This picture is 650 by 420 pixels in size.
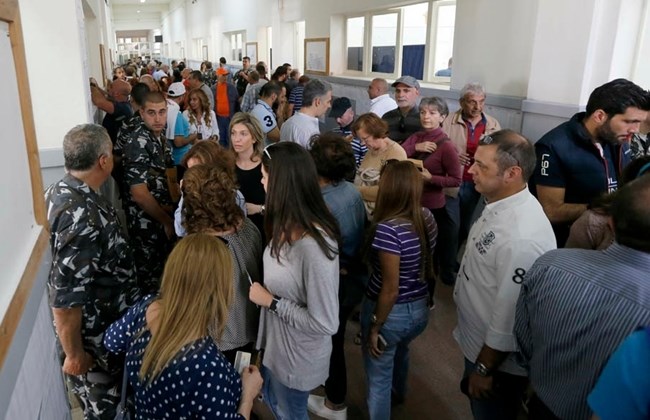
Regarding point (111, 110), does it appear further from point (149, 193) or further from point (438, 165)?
point (438, 165)

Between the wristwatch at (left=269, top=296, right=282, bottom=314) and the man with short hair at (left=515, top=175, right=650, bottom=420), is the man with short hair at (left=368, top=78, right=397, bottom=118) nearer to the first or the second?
the wristwatch at (left=269, top=296, right=282, bottom=314)

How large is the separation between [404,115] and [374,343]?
2571 millimetres

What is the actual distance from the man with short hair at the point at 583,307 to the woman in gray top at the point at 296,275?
69 cm

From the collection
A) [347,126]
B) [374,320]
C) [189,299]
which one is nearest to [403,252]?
[374,320]

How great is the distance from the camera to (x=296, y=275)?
1.73 m

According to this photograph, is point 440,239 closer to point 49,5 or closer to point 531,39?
point 531,39

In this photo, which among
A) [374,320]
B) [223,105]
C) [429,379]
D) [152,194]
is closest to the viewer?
[374,320]

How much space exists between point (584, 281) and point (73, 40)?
336 cm

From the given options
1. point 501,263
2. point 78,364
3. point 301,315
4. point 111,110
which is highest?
point 111,110

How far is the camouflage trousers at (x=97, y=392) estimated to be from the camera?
2.01m

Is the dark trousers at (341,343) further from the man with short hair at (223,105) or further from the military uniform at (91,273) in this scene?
the man with short hair at (223,105)

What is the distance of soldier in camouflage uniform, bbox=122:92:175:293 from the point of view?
2857 millimetres

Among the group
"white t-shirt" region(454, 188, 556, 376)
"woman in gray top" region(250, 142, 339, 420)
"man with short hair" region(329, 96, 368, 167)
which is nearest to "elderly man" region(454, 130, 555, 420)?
"white t-shirt" region(454, 188, 556, 376)

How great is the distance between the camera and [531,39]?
13.9ft
